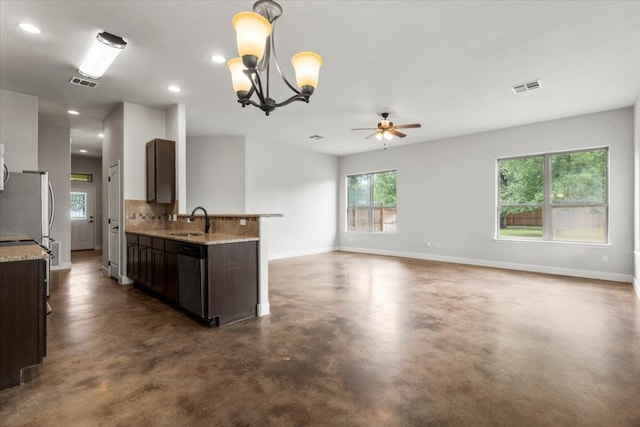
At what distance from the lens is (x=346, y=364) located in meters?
2.44

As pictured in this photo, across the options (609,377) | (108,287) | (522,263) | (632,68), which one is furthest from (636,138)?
(108,287)

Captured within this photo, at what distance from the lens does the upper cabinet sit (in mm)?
4934

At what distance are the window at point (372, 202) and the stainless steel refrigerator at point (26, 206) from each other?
7094 millimetres

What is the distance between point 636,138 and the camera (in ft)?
15.9

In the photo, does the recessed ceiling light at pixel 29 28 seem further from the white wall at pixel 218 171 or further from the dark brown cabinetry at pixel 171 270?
the white wall at pixel 218 171

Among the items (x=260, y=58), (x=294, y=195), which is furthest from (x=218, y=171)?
(x=260, y=58)

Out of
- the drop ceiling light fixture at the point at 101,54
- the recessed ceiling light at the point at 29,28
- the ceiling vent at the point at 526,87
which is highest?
the recessed ceiling light at the point at 29,28

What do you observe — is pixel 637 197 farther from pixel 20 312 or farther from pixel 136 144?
pixel 136 144

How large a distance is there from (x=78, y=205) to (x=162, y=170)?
22.1 feet

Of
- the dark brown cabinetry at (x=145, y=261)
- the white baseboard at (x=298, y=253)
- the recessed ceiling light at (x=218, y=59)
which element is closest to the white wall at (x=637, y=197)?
the recessed ceiling light at (x=218, y=59)

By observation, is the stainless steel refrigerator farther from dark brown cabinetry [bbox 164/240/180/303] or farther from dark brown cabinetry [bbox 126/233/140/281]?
dark brown cabinetry [bbox 164/240/180/303]

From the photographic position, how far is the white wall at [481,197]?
17.6 ft


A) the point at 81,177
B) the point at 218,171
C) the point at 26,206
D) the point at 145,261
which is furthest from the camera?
the point at 81,177

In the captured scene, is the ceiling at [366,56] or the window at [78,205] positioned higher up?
the ceiling at [366,56]
